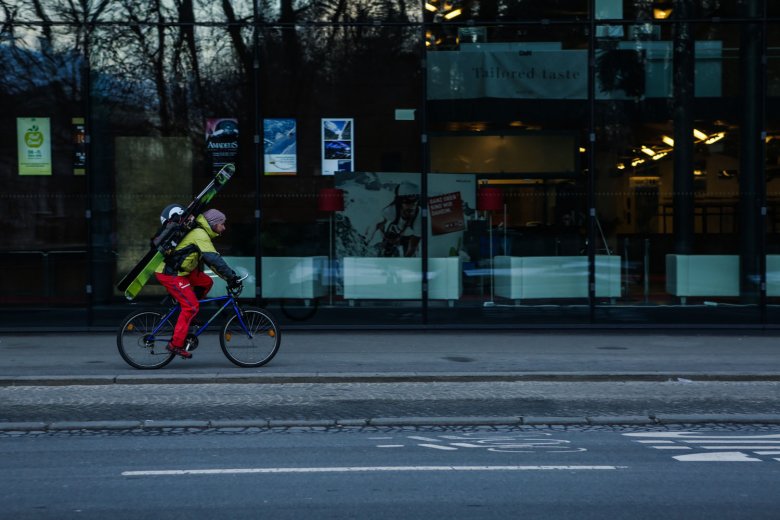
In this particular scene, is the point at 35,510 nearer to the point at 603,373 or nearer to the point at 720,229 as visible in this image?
the point at 603,373

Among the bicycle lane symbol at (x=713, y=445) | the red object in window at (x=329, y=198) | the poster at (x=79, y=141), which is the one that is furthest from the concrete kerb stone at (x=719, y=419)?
the poster at (x=79, y=141)

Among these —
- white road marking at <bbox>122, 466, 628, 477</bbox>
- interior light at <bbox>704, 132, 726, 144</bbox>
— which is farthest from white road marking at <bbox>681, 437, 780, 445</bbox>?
interior light at <bbox>704, 132, 726, 144</bbox>

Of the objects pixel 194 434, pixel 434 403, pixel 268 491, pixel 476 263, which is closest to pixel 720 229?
pixel 476 263

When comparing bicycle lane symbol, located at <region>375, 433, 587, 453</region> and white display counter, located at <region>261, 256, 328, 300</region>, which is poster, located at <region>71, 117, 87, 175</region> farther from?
bicycle lane symbol, located at <region>375, 433, 587, 453</region>

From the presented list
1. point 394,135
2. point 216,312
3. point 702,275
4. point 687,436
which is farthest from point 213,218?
point 702,275

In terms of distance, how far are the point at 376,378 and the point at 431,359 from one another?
5.70ft

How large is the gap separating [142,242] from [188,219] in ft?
15.6

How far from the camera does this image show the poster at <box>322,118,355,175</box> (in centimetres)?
1638

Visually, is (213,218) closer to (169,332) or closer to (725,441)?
(169,332)

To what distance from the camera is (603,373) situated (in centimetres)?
1176

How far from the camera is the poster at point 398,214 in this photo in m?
16.5

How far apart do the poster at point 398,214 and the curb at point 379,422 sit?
745 centimetres

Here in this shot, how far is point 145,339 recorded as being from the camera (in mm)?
12094

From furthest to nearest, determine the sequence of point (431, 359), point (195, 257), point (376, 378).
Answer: point (431, 359), point (195, 257), point (376, 378)
